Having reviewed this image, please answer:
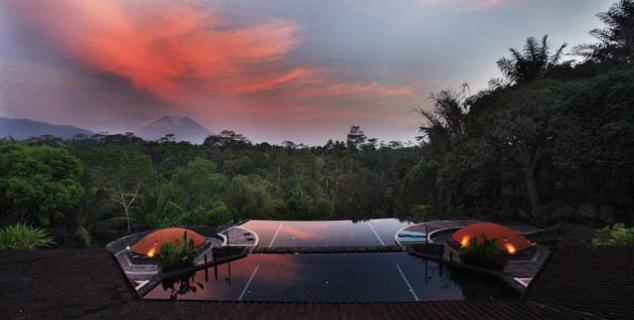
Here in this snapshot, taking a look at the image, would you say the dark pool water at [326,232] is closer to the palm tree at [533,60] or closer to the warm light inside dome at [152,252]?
the warm light inside dome at [152,252]

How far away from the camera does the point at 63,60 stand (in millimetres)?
22516

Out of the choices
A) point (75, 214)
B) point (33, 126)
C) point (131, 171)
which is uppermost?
point (33, 126)

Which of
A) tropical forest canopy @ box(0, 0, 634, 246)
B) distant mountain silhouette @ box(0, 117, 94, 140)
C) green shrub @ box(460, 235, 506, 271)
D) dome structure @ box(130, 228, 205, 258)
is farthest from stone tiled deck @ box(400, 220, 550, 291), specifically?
distant mountain silhouette @ box(0, 117, 94, 140)

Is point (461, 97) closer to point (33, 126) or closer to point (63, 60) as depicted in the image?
point (63, 60)

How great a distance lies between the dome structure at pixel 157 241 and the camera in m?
11.0

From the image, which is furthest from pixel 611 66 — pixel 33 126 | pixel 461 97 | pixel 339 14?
pixel 33 126

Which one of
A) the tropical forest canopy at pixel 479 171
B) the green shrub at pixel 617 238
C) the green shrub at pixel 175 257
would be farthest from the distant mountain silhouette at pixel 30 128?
the green shrub at pixel 617 238

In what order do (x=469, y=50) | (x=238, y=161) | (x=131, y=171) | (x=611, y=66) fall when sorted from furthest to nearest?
(x=238, y=161) → (x=469, y=50) → (x=131, y=171) → (x=611, y=66)

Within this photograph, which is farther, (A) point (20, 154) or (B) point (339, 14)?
(B) point (339, 14)

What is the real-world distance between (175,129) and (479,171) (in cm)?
11655

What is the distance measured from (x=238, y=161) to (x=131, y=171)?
15930 mm

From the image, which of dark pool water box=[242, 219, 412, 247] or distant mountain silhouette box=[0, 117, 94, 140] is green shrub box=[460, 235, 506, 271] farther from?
distant mountain silhouette box=[0, 117, 94, 140]

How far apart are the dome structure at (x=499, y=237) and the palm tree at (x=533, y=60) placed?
451 inches

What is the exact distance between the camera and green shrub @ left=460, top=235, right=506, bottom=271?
32.8 feet
